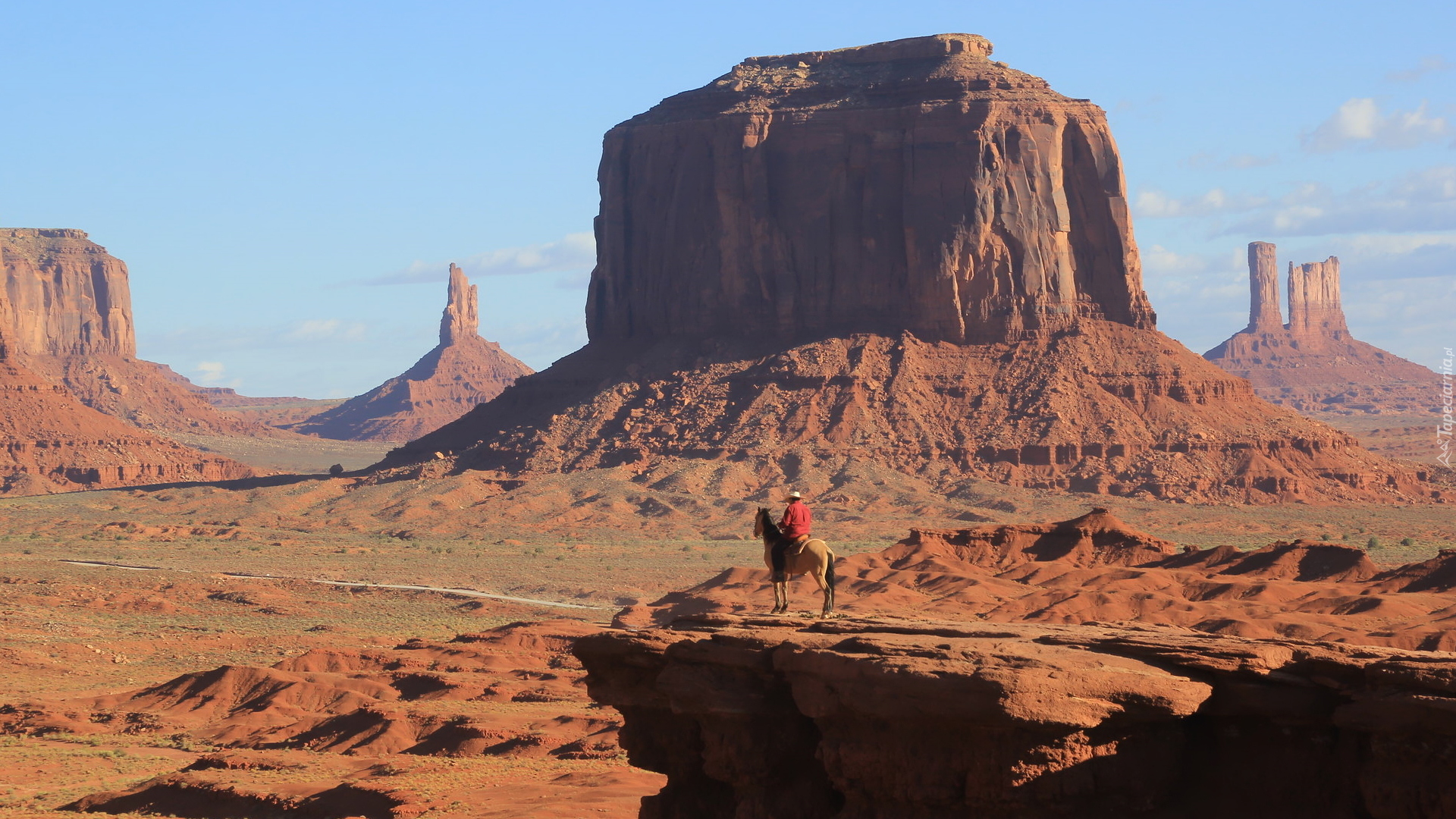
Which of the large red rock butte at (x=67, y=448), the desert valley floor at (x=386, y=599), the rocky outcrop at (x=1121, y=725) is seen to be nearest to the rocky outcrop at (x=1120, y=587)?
the desert valley floor at (x=386, y=599)

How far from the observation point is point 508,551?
256 ft

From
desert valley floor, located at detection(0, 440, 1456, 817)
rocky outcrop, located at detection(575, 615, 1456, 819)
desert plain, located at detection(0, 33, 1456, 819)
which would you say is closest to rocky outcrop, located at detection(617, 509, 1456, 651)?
desert plain, located at detection(0, 33, 1456, 819)

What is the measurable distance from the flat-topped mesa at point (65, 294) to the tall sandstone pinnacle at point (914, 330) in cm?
9633

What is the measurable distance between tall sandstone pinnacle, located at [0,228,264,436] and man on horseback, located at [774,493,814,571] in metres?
163

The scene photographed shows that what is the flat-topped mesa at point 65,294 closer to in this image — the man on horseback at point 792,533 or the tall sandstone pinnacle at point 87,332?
the tall sandstone pinnacle at point 87,332

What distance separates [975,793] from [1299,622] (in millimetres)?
22728

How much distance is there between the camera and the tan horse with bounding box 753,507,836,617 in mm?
20656

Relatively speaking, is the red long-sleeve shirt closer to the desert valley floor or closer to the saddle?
the saddle

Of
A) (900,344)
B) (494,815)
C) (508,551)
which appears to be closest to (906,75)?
(900,344)

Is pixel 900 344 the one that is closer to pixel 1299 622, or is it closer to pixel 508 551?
pixel 508 551

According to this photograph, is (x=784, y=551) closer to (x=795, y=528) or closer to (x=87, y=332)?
(x=795, y=528)

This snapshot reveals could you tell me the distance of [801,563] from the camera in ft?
68.4

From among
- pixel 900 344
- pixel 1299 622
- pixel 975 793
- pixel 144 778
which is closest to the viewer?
pixel 975 793

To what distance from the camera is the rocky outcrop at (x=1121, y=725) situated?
48.7ft
